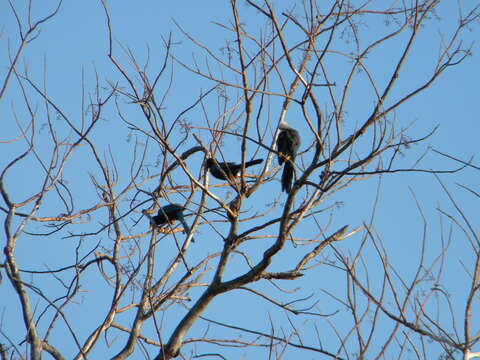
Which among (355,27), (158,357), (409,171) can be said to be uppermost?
(355,27)

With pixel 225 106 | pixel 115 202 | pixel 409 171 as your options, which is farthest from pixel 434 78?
pixel 115 202

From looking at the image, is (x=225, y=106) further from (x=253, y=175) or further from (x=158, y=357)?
(x=158, y=357)

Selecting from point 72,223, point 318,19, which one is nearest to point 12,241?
point 72,223

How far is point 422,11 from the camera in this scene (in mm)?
3488

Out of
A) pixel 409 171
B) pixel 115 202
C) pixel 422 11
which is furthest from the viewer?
pixel 115 202

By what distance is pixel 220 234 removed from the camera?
3.71 m

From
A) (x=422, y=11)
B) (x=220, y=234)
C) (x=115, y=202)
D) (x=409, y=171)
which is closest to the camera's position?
(x=409, y=171)

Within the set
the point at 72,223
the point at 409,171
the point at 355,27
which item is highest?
the point at 355,27

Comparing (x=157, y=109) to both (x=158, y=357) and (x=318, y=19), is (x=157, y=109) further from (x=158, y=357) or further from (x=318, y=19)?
(x=158, y=357)

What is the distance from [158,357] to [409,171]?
176 centimetres

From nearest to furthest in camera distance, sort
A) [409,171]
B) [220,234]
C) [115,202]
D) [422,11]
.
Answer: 1. [409,171]
2. [422,11]
3. [220,234]
4. [115,202]

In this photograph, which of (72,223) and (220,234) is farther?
(72,223)

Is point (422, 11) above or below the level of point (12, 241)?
above

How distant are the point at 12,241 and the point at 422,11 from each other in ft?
8.70
